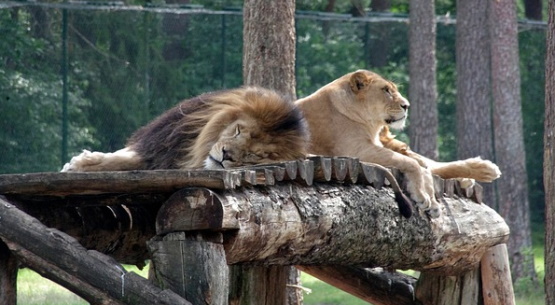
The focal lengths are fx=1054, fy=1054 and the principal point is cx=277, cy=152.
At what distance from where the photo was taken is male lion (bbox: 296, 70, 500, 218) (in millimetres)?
5875

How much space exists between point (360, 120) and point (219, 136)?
1.43m

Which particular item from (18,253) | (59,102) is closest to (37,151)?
(59,102)

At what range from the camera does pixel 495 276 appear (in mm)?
6352

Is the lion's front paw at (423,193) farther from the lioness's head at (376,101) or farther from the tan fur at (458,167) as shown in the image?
the lioness's head at (376,101)

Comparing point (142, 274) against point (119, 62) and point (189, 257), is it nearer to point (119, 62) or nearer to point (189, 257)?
point (119, 62)

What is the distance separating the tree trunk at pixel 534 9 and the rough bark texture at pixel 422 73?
6.80 m

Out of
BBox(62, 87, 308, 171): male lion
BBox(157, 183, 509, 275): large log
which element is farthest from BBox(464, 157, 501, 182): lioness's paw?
BBox(62, 87, 308, 171): male lion

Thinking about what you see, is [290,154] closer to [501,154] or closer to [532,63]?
[501,154]

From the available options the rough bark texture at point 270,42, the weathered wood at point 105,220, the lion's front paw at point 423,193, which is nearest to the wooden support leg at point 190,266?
the weathered wood at point 105,220

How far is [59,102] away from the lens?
1095 centimetres

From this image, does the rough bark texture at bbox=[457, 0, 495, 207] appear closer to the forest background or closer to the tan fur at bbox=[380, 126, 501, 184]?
the forest background

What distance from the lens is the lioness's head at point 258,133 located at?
4715mm

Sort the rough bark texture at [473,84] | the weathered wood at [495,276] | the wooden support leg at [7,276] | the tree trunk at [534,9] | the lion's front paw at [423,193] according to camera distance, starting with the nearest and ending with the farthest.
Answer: the wooden support leg at [7,276] < the lion's front paw at [423,193] < the weathered wood at [495,276] < the rough bark texture at [473,84] < the tree trunk at [534,9]

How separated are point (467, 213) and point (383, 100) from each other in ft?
2.64
